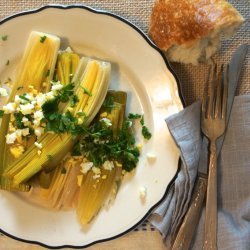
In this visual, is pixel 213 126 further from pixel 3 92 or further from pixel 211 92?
pixel 3 92

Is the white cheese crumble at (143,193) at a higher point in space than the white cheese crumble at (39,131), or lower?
lower

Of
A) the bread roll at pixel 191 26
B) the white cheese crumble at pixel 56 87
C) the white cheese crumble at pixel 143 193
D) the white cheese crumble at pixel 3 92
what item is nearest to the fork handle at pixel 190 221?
the white cheese crumble at pixel 143 193

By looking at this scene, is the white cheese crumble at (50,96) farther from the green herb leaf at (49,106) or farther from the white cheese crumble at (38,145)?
the white cheese crumble at (38,145)

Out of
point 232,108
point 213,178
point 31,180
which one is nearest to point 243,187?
point 213,178

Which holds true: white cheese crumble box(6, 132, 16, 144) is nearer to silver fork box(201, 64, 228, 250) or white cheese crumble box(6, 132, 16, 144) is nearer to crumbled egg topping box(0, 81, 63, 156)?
crumbled egg topping box(0, 81, 63, 156)

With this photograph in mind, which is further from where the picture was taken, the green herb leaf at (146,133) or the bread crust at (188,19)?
the green herb leaf at (146,133)

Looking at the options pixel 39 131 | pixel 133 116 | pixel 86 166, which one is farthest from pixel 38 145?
pixel 133 116

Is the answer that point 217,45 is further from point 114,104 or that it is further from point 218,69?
point 114,104

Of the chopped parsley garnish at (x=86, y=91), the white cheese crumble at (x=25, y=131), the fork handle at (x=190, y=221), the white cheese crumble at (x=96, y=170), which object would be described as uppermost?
the chopped parsley garnish at (x=86, y=91)
